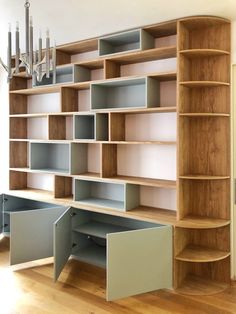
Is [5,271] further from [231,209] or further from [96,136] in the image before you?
[231,209]

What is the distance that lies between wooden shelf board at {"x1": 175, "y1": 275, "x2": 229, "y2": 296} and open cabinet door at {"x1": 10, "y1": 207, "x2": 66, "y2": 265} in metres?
1.50

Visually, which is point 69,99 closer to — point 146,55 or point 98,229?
point 146,55

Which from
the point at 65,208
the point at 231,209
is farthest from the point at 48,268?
the point at 231,209

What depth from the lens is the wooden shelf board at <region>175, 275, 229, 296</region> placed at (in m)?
2.89

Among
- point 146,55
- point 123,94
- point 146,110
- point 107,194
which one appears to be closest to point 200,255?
point 107,194

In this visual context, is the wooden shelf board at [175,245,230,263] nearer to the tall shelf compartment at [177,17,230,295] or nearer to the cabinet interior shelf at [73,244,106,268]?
the tall shelf compartment at [177,17,230,295]

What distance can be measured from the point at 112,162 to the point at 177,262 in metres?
1.25

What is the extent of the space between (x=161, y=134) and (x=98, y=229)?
4.15 feet

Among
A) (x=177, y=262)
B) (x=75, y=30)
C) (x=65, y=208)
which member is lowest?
(x=177, y=262)

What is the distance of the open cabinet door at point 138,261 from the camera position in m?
2.69

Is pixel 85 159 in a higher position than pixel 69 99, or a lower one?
lower

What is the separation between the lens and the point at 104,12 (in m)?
2.78

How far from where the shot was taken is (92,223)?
373 cm

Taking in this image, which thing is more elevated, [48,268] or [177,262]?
[177,262]
